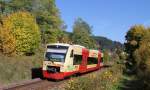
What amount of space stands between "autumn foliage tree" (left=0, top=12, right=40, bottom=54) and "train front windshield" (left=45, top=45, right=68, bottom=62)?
16510 millimetres

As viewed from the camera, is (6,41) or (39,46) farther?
(39,46)

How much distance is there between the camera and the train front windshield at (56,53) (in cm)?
3509

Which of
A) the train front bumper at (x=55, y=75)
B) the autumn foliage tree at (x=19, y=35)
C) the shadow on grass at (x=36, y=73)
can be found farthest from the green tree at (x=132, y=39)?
the train front bumper at (x=55, y=75)

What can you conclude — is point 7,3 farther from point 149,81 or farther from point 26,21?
point 149,81

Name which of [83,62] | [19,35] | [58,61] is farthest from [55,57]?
[19,35]

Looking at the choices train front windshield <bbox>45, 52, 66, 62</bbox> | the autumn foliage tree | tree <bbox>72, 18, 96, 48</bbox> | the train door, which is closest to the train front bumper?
train front windshield <bbox>45, 52, 66, 62</bbox>

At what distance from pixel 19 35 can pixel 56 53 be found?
2114 cm

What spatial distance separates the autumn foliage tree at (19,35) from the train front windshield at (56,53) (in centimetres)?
1651

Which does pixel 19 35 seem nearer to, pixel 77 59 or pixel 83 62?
pixel 83 62

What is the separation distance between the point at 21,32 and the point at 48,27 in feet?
74.6

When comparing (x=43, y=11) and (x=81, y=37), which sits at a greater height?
(x=43, y=11)

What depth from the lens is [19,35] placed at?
5547 centimetres

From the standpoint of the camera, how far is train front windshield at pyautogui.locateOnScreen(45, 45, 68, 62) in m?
35.1

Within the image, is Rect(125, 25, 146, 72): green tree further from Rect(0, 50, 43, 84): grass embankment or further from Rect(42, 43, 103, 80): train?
Rect(42, 43, 103, 80): train
